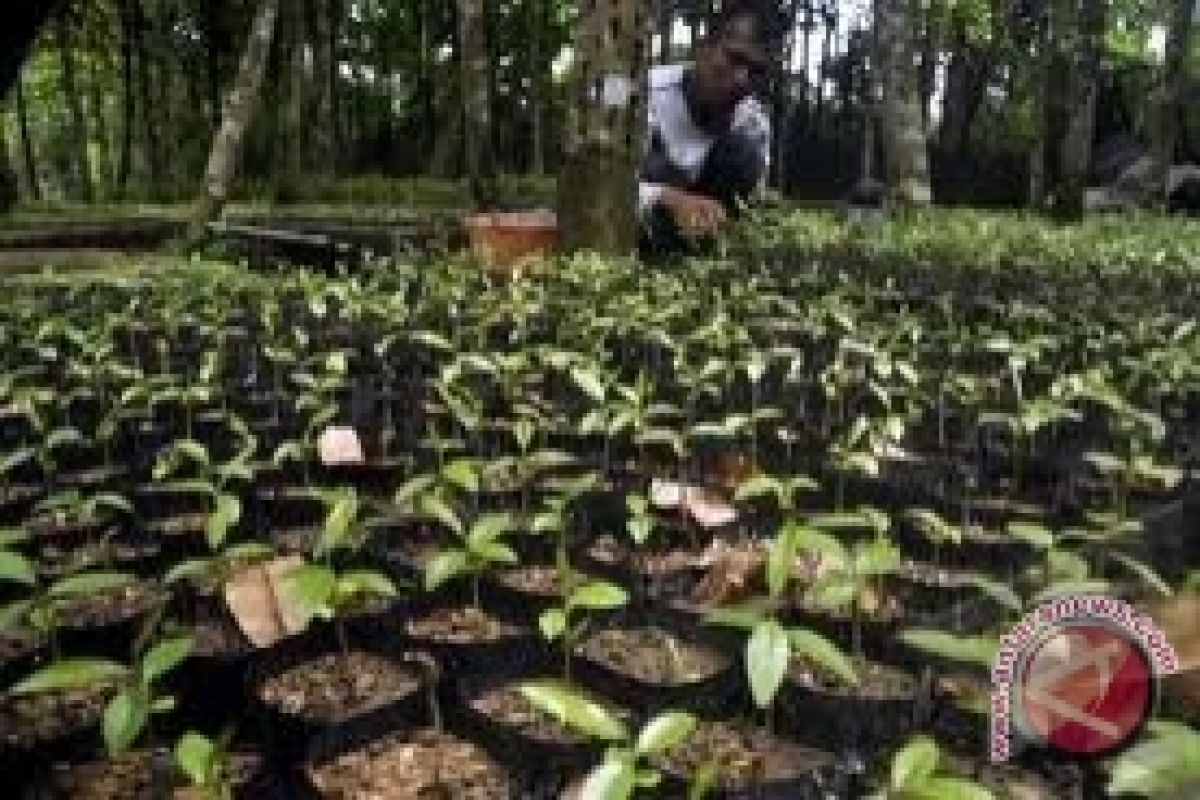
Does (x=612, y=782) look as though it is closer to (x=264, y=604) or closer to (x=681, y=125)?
(x=264, y=604)

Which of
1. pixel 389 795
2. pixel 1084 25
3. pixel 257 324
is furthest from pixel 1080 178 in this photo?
pixel 389 795

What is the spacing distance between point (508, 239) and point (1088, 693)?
4.91 m

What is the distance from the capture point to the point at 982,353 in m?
4.03

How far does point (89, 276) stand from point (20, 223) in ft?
25.7

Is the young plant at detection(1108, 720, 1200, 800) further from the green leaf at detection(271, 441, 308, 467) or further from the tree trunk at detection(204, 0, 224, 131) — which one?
the tree trunk at detection(204, 0, 224, 131)

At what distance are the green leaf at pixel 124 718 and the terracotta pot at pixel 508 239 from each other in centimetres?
402

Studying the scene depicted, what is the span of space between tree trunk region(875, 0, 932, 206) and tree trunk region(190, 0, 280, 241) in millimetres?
4400

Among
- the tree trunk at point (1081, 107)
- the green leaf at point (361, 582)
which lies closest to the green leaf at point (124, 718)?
the green leaf at point (361, 582)

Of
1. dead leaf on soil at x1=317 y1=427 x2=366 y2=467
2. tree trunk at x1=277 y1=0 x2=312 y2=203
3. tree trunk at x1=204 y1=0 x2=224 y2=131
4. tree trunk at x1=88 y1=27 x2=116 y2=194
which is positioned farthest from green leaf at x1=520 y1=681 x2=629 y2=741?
tree trunk at x1=88 y1=27 x2=116 y2=194

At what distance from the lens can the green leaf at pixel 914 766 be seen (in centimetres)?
128

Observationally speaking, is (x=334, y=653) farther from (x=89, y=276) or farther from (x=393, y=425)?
(x=89, y=276)

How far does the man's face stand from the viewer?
6.16 m

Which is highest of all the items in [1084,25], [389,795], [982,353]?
[1084,25]

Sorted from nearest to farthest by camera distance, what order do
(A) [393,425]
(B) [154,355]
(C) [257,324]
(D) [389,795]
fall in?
(D) [389,795], (A) [393,425], (B) [154,355], (C) [257,324]
